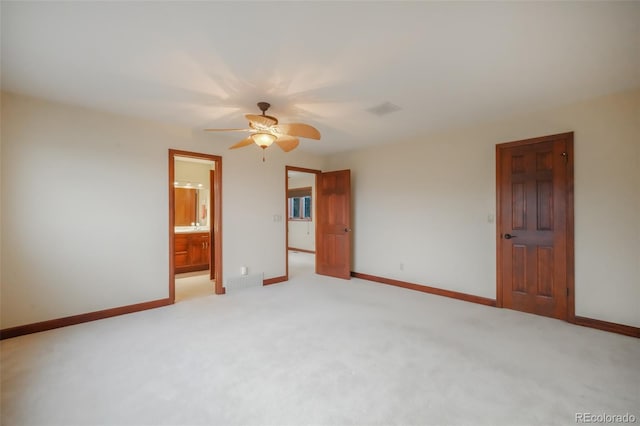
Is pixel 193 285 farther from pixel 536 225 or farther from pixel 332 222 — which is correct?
pixel 536 225

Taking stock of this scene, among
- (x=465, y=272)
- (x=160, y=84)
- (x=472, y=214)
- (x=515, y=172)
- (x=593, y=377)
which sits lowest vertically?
(x=593, y=377)

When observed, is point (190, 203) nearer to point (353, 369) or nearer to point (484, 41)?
point (353, 369)

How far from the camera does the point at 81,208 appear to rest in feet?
10.8

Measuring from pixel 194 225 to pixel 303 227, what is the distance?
358 cm

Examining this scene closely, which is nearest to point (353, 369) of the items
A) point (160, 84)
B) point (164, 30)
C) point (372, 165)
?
point (164, 30)

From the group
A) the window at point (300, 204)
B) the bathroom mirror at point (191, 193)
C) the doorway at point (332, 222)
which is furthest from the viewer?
the window at point (300, 204)

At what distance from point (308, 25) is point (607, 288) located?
12.8 ft

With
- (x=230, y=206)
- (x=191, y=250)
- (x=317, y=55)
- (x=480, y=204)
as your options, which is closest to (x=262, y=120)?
(x=317, y=55)

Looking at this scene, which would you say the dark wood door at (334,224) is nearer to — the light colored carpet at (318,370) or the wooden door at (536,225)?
the light colored carpet at (318,370)

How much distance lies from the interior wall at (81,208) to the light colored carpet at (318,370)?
1.32 ft

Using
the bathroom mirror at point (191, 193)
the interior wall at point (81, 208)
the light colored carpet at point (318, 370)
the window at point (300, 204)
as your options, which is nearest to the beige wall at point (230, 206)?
the interior wall at point (81, 208)

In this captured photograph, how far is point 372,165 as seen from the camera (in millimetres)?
5348

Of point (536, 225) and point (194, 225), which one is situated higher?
point (536, 225)

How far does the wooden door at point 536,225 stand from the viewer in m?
3.31
